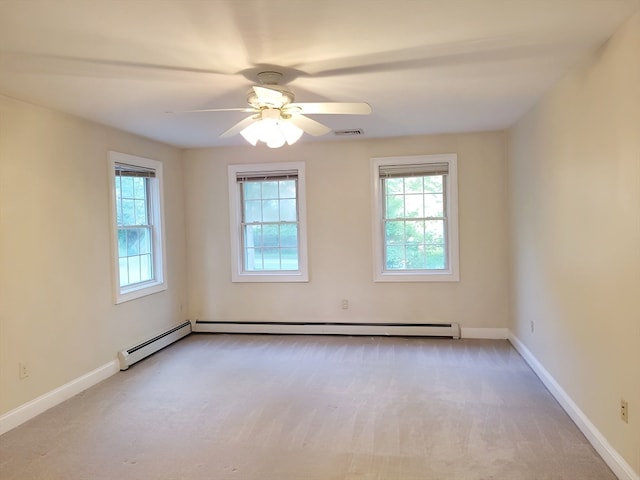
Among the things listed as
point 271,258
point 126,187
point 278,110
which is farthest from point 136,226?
point 278,110

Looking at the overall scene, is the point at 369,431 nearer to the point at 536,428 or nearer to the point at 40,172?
the point at 536,428

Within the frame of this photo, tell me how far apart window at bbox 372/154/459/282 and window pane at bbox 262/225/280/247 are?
124cm

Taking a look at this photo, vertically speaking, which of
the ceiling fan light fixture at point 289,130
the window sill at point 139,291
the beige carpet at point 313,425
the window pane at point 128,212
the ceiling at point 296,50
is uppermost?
the ceiling at point 296,50

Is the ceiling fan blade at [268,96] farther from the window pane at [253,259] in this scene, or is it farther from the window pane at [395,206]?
the window pane at [253,259]

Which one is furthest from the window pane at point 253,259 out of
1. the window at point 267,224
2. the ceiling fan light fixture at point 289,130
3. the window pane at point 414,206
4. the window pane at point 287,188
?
the ceiling fan light fixture at point 289,130

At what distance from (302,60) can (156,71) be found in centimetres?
92

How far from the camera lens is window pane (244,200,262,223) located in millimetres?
5562

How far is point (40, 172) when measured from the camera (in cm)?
343

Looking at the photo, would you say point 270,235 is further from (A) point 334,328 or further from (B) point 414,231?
(B) point 414,231

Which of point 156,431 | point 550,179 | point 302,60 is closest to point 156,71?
point 302,60

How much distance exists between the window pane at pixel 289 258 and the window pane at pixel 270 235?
0.46 ft

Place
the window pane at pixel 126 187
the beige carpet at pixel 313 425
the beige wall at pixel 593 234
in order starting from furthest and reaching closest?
the window pane at pixel 126 187
the beige carpet at pixel 313 425
the beige wall at pixel 593 234

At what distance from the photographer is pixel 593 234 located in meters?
2.62

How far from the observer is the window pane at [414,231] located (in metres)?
5.23
